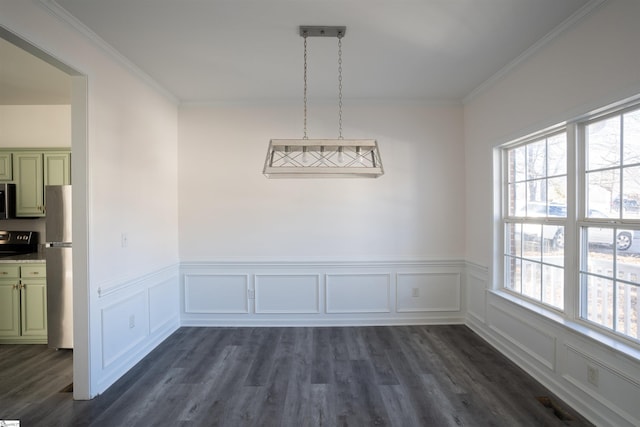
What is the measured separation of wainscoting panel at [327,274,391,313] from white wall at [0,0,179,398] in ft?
6.52

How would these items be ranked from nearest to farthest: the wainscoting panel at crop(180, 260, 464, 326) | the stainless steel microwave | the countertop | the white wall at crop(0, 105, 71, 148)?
the countertop
the stainless steel microwave
the white wall at crop(0, 105, 71, 148)
the wainscoting panel at crop(180, 260, 464, 326)

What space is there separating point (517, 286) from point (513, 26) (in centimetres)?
236

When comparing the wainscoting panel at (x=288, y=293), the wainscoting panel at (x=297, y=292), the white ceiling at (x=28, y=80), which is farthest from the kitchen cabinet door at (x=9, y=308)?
the wainscoting panel at (x=288, y=293)

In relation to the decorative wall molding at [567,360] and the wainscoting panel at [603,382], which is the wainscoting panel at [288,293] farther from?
the wainscoting panel at [603,382]

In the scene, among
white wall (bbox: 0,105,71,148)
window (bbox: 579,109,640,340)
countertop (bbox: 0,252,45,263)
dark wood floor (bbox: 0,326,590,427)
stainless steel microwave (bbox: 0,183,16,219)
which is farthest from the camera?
white wall (bbox: 0,105,71,148)

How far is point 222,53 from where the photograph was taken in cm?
275

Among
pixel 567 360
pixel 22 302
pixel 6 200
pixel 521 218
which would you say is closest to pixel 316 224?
pixel 521 218

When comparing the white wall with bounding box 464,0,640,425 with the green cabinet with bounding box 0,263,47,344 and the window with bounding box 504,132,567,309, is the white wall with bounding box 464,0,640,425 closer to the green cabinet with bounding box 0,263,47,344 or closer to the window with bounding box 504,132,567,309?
the window with bounding box 504,132,567,309

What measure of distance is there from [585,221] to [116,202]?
3808mm

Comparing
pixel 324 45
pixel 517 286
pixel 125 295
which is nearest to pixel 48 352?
pixel 125 295

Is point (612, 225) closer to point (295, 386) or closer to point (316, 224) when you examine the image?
point (295, 386)

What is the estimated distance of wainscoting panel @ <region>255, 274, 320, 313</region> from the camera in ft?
12.9

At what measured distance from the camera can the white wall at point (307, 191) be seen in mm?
3955

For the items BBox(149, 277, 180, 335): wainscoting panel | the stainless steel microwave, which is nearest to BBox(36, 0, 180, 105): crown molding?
the stainless steel microwave
